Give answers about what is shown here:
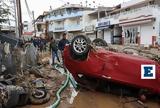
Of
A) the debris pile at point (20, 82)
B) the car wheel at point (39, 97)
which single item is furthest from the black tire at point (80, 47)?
the car wheel at point (39, 97)

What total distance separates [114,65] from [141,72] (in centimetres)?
86

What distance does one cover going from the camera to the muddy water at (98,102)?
9875mm

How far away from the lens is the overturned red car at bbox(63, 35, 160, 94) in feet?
33.0

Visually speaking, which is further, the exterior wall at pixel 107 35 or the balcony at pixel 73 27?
the balcony at pixel 73 27

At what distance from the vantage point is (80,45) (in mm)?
11367

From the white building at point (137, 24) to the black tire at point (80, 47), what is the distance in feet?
85.6

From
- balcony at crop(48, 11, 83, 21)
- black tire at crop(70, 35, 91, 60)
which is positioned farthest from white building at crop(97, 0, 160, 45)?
black tire at crop(70, 35, 91, 60)

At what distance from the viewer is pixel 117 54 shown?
35.3 ft

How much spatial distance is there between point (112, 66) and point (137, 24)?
34062 mm

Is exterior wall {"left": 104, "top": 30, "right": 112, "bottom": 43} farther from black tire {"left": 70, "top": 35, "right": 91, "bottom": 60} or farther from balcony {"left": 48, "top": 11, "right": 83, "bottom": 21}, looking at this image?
black tire {"left": 70, "top": 35, "right": 91, "bottom": 60}

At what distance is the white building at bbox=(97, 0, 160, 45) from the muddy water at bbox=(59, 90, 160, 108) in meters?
26.3

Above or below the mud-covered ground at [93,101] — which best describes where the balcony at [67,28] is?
above

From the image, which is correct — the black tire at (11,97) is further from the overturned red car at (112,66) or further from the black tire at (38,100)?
the overturned red car at (112,66)

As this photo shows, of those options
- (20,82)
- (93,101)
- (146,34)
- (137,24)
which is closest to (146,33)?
(146,34)
